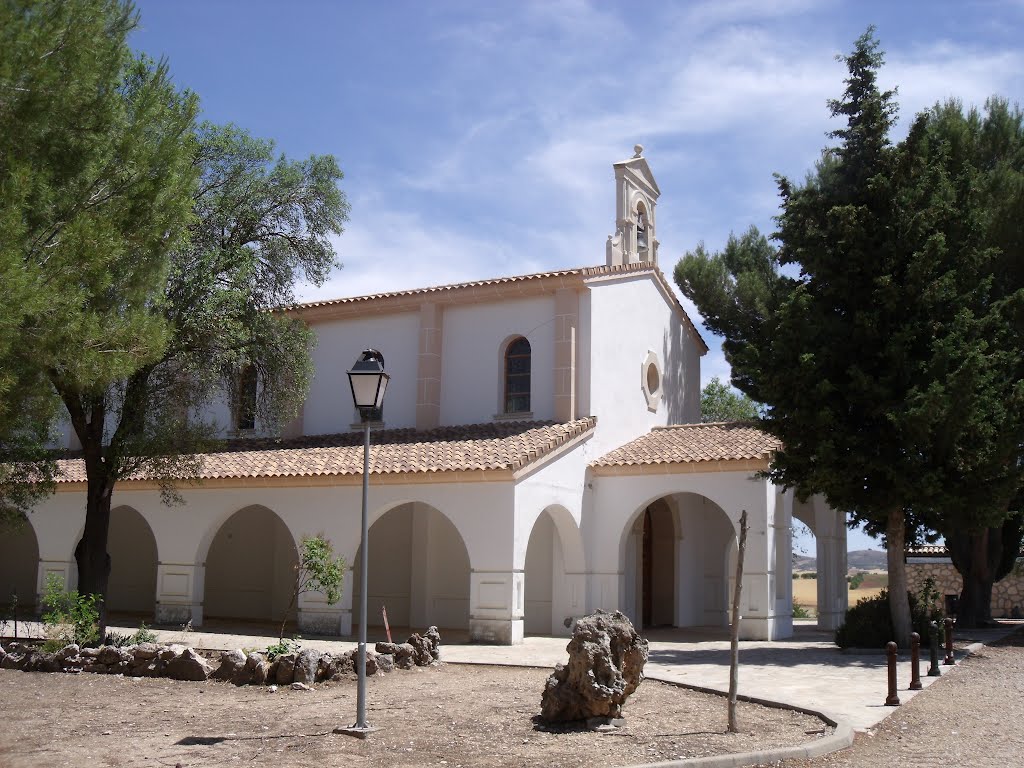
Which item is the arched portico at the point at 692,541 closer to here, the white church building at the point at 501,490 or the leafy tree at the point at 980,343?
the white church building at the point at 501,490

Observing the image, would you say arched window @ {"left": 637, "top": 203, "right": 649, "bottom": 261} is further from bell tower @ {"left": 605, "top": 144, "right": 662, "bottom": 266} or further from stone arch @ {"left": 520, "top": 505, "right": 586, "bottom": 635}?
stone arch @ {"left": 520, "top": 505, "right": 586, "bottom": 635}

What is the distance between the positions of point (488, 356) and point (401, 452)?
3801 millimetres

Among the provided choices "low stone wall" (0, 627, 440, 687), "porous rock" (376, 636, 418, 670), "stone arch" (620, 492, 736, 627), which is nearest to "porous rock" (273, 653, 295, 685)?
"low stone wall" (0, 627, 440, 687)

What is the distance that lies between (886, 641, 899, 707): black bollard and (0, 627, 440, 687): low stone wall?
20.8ft

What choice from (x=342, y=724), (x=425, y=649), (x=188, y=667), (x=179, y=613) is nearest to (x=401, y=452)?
(x=179, y=613)

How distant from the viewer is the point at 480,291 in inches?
888

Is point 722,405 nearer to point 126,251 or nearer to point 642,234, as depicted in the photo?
point 642,234

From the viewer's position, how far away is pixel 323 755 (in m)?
8.41

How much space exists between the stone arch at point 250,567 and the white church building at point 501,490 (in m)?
0.05

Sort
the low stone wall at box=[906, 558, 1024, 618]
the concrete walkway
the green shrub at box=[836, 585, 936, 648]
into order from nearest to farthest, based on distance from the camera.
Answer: the concrete walkway
the green shrub at box=[836, 585, 936, 648]
the low stone wall at box=[906, 558, 1024, 618]

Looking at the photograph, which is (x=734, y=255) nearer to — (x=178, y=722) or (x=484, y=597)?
(x=484, y=597)

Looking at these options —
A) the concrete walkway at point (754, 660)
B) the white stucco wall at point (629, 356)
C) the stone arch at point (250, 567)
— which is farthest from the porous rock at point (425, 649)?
the stone arch at point (250, 567)

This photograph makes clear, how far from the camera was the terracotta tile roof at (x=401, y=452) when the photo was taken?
18.5m

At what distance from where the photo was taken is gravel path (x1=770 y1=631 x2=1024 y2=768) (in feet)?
27.8
